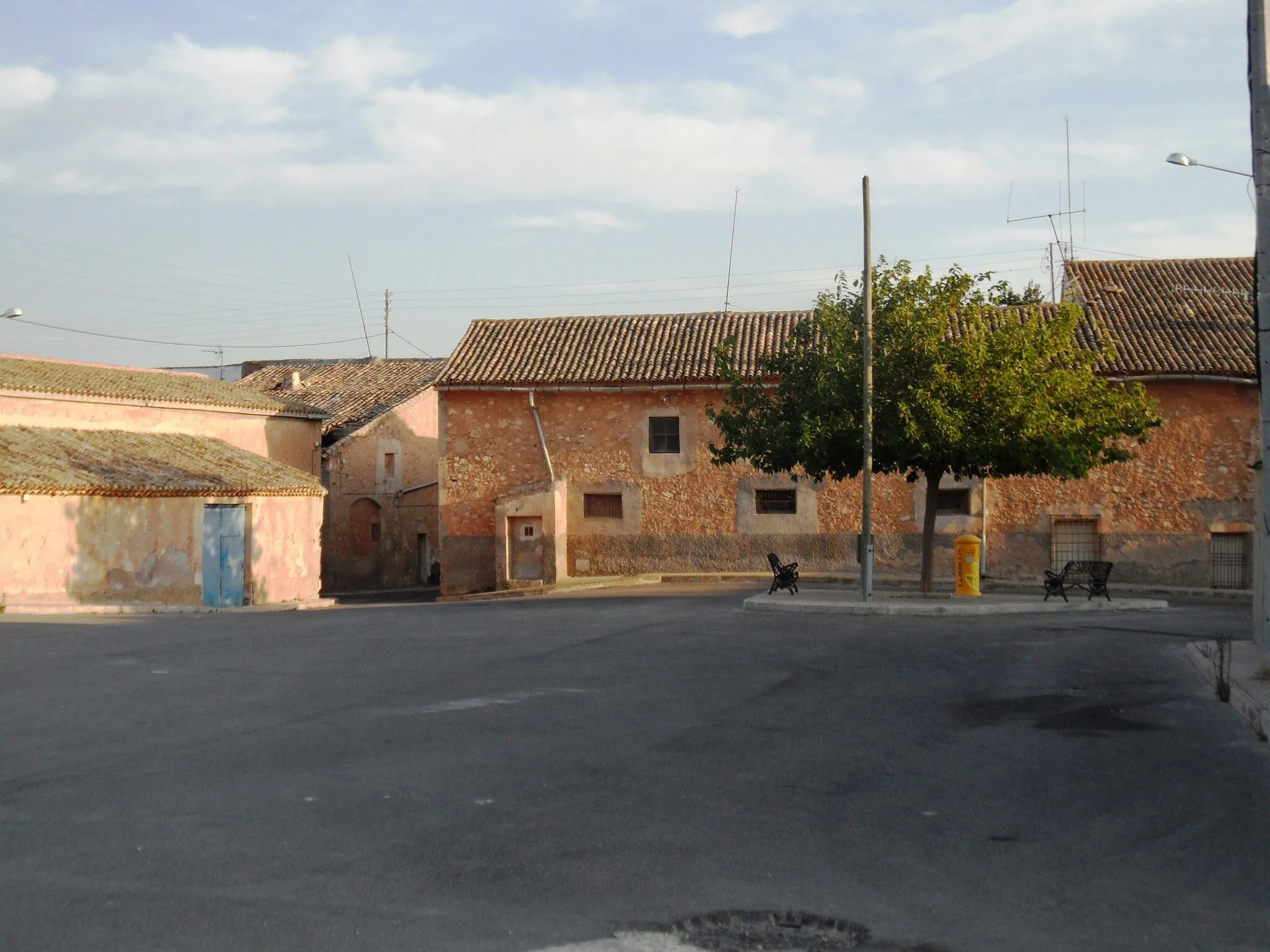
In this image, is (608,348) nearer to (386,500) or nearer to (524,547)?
(524,547)

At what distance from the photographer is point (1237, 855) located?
6.73 m

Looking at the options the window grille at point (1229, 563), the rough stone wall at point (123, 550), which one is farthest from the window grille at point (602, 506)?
the window grille at point (1229, 563)

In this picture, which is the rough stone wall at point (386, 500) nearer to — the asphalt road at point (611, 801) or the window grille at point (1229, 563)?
the window grille at point (1229, 563)

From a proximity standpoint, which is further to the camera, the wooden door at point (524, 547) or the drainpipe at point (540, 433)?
the drainpipe at point (540, 433)

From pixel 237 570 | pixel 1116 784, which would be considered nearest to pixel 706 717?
pixel 1116 784

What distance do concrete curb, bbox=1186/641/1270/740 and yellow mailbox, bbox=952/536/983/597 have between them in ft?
25.1

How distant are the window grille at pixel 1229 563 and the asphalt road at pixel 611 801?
20.0 m

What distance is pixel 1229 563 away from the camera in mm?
33562

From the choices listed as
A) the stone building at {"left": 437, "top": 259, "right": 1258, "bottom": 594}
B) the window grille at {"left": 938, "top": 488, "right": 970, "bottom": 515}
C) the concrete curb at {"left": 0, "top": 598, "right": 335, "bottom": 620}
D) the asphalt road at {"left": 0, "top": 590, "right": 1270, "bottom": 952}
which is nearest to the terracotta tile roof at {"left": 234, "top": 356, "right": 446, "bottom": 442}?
the stone building at {"left": 437, "top": 259, "right": 1258, "bottom": 594}

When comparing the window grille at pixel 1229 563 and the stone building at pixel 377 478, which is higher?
the stone building at pixel 377 478

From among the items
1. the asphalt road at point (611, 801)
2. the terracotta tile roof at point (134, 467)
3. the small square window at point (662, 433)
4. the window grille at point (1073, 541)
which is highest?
the small square window at point (662, 433)

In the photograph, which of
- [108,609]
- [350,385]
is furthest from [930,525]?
[350,385]

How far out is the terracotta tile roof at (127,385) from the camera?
1310 inches

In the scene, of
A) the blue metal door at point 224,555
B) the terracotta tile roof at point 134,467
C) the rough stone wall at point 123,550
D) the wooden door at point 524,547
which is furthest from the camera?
the wooden door at point 524,547
